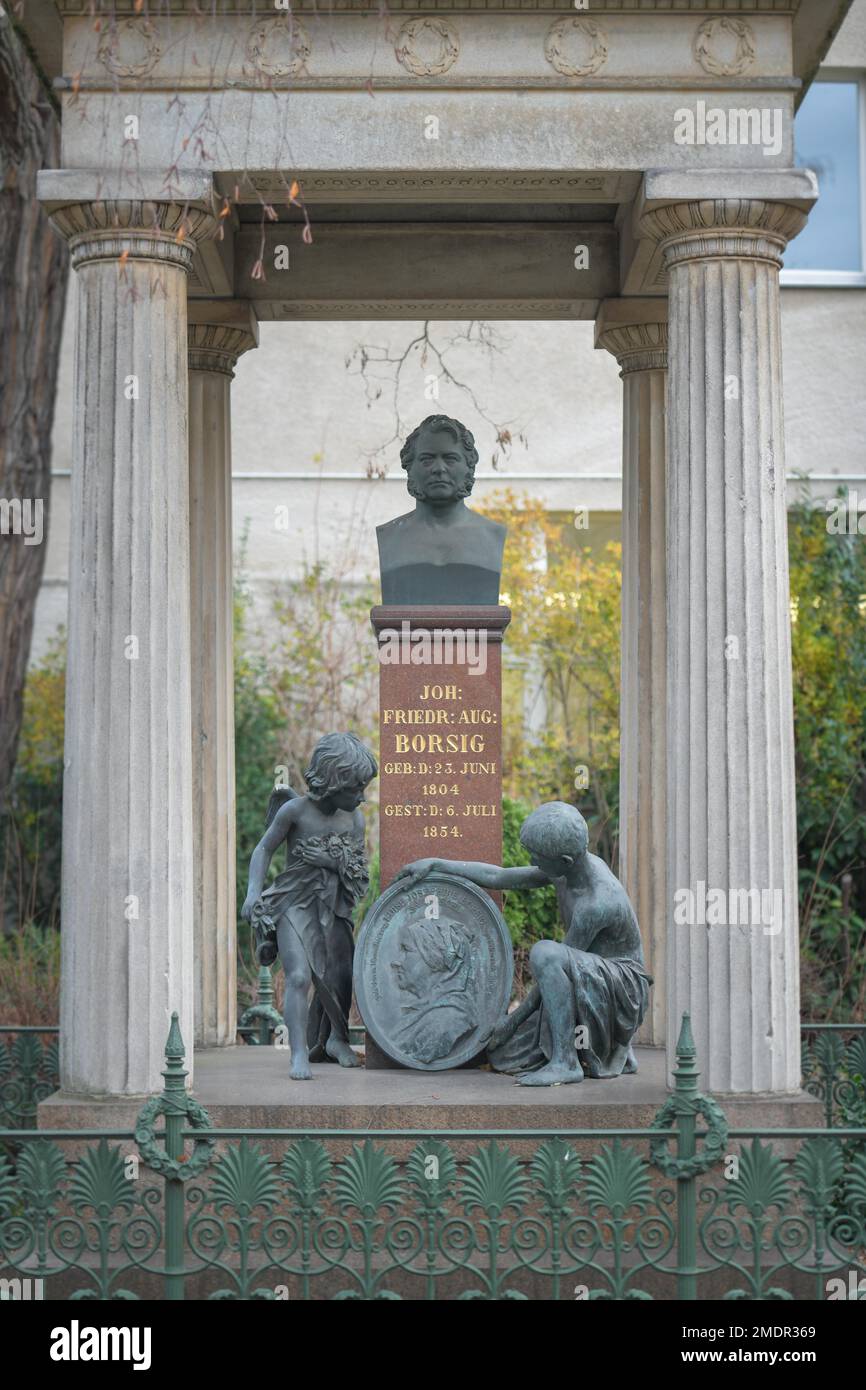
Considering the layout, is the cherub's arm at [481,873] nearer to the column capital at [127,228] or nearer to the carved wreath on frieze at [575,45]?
the column capital at [127,228]

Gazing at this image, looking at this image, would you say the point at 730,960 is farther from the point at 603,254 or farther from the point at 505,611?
the point at 603,254

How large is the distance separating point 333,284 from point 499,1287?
637cm

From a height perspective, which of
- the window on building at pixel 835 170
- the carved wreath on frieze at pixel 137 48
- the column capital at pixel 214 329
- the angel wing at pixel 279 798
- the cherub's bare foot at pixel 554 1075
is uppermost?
the window on building at pixel 835 170

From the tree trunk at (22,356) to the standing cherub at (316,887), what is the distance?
19.5ft

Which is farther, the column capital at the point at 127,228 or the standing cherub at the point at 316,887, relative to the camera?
the standing cherub at the point at 316,887

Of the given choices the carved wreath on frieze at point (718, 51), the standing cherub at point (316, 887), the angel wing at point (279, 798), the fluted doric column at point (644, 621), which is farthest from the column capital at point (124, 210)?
the fluted doric column at point (644, 621)

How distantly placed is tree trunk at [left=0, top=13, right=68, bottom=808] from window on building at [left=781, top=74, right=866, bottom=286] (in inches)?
363

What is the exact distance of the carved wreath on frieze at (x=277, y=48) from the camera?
920 centimetres

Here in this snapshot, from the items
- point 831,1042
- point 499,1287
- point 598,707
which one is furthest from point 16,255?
point 499,1287

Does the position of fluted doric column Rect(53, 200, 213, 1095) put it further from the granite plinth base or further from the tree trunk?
the tree trunk

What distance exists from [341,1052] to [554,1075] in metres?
1.36

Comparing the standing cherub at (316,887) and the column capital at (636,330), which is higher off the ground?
the column capital at (636,330)

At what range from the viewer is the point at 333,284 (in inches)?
465
